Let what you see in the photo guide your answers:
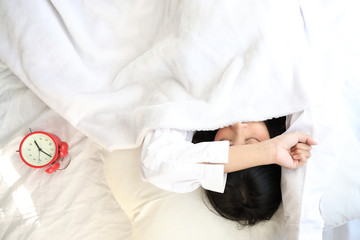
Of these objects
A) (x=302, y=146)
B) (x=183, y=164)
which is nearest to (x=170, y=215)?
(x=183, y=164)

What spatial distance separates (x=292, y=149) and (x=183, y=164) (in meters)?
0.30

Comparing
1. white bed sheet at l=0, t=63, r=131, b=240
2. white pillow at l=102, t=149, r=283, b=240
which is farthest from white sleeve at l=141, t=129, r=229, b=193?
white bed sheet at l=0, t=63, r=131, b=240

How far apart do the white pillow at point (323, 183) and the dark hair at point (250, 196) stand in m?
0.04

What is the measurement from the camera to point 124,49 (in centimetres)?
118

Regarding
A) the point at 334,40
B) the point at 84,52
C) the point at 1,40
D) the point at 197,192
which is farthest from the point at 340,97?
the point at 1,40

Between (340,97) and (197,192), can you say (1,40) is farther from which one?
(340,97)

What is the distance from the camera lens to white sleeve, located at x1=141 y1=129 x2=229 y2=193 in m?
0.89

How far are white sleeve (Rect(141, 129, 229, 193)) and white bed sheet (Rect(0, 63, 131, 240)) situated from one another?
0.32 metres

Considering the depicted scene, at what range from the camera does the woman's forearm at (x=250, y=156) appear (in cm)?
88

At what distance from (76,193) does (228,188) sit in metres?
0.57

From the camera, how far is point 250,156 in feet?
2.91

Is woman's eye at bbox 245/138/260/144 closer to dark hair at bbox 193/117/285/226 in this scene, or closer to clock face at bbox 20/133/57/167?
dark hair at bbox 193/117/285/226

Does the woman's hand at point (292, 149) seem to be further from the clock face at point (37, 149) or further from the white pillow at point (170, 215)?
the clock face at point (37, 149)

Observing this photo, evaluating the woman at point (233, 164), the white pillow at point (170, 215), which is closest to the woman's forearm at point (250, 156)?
the woman at point (233, 164)
